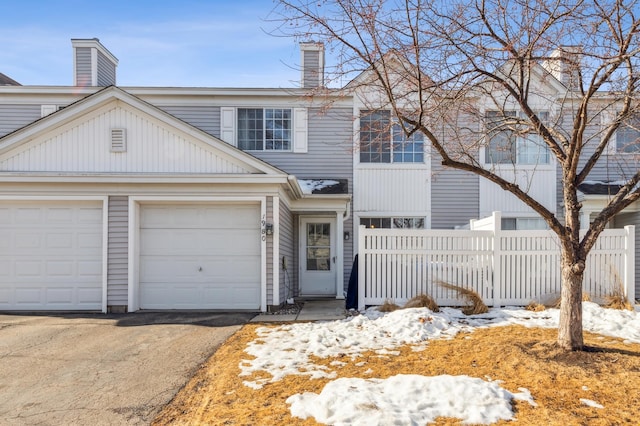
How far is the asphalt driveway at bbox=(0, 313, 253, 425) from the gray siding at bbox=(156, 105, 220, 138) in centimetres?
616

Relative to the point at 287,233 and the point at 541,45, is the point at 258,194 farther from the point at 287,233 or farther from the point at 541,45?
the point at 541,45

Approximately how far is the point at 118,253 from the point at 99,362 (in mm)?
4041

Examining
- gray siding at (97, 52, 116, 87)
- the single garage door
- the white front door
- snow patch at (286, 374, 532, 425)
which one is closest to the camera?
snow patch at (286, 374, 532, 425)

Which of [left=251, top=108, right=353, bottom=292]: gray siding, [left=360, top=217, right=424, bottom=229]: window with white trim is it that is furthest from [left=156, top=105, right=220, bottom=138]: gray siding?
[left=360, top=217, right=424, bottom=229]: window with white trim

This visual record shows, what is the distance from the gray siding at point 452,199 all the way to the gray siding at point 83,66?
1034cm

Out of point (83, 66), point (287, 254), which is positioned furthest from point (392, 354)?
point (83, 66)

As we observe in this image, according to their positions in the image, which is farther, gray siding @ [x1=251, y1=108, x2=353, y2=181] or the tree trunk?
gray siding @ [x1=251, y1=108, x2=353, y2=181]

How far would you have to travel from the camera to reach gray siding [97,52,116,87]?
1423 cm

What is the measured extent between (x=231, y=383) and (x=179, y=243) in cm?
554

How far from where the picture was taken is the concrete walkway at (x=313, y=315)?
28.1 feet

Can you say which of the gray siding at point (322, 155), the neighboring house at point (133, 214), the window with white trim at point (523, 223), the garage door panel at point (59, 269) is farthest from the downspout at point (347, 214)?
the garage door panel at point (59, 269)

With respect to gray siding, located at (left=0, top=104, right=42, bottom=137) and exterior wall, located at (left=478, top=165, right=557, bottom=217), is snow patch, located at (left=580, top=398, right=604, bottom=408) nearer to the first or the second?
exterior wall, located at (left=478, top=165, right=557, bottom=217)

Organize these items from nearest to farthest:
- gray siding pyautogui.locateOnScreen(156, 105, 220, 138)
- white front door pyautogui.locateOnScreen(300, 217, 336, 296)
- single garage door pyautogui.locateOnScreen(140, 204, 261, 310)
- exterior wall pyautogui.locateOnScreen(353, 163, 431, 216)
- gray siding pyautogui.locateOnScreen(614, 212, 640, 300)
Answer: single garage door pyautogui.locateOnScreen(140, 204, 261, 310) → gray siding pyautogui.locateOnScreen(614, 212, 640, 300) → white front door pyautogui.locateOnScreen(300, 217, 336, 296) → exterior wall pyautogui.locateOnScreen(353, 163, 431, 216) → gray siding pyautogui.locateOnScreen(156, 105, 220, 138)

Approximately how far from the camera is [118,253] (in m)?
9.56
